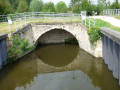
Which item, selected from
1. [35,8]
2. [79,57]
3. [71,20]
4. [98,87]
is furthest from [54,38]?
[35,8]

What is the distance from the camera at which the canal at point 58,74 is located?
328 inches

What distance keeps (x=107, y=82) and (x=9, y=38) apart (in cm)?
757

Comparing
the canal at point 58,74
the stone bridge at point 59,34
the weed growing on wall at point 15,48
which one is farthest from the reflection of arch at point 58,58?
the weed growing on wall at point 15,48

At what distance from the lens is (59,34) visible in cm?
1914

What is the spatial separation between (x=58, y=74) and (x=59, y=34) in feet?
31.5

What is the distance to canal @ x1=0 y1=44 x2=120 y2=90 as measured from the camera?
8.32 m

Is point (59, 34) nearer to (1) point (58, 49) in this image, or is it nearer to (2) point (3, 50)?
(1) point (58, 49)

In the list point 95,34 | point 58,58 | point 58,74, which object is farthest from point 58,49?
point 58,74

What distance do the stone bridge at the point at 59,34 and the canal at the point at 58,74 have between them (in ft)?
3.17

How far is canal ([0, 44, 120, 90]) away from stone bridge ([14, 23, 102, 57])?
3.17 feet

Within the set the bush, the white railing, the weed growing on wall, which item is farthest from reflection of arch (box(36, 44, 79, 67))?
the white railing

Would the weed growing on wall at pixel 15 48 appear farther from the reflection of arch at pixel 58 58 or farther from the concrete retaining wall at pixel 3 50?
the reflection of arch at pixel 58 58

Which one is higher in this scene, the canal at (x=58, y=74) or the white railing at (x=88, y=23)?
the white railing at (x=88, y=23)

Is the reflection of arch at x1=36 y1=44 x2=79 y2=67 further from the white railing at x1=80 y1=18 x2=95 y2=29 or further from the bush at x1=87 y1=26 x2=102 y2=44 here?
the white railing at x1=80 y1=18 x2=95 y2=29
